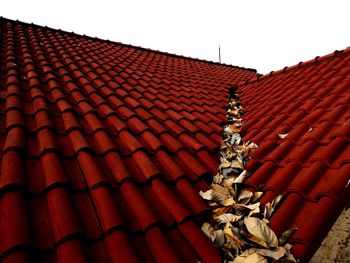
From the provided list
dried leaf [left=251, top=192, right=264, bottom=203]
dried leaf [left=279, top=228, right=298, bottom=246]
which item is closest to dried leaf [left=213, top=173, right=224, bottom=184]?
dried leaf [left=251, top=192, right=264, bottom=203]

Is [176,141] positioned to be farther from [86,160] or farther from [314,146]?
[314,146]

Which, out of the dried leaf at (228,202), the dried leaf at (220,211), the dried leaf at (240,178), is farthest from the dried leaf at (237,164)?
the dried leaf at (220,211)

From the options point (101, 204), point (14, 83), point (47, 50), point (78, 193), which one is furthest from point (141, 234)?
point (47, 50)

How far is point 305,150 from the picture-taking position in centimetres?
240

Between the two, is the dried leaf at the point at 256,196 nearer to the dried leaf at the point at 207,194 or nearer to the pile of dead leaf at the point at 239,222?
the pile of dead leaf at the point at 239,222

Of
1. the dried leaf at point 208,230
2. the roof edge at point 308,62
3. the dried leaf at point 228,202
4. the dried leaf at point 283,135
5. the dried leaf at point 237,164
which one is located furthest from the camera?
the roof edge at point 308,62

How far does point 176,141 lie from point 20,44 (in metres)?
3.86

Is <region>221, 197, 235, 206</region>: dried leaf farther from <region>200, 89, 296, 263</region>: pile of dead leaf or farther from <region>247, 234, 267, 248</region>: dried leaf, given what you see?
<region>247, 234, 267, 248</region>: dried leaf

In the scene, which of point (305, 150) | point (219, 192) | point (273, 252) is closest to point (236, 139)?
point (305, 150)

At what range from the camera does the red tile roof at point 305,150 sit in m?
1.71

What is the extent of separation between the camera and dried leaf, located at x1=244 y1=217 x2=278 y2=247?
1.63 metres

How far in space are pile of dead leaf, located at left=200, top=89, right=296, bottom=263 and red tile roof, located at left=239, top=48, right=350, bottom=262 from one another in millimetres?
75

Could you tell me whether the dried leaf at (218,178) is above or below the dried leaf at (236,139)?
below

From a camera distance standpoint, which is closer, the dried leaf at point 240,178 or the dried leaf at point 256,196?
the dried leaf at point 256,196
